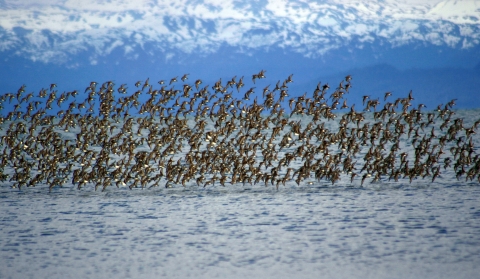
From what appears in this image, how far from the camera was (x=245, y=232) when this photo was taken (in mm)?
29375

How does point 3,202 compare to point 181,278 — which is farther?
point 3,202

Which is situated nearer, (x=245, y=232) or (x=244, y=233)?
(x=244, y=233)

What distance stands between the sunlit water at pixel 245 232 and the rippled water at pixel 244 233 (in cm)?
4

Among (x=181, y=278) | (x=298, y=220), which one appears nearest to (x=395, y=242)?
(x=298, y=220)

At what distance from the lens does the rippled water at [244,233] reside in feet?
76.4

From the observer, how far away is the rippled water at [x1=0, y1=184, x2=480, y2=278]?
23281 millimetres

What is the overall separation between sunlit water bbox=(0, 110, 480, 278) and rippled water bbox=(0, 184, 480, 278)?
4 centimetres

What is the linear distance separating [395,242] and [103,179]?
23154 millimetres

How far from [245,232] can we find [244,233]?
0.78 ft

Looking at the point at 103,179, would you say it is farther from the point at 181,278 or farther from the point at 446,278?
the point at 446,278

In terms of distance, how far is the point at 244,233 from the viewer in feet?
95.6

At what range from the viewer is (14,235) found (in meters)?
29.1

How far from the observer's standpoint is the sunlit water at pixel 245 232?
2328cm

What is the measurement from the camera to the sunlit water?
23.3 meters
